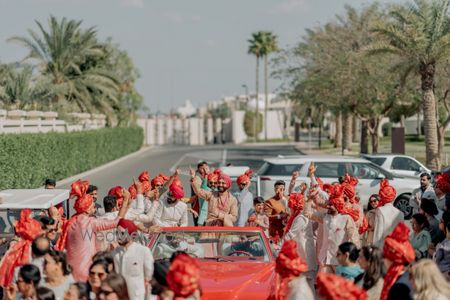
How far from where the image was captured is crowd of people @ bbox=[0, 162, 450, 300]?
25.1 feet

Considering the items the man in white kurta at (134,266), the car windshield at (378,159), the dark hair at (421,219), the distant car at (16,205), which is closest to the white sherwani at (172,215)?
the distant car at (16,205)

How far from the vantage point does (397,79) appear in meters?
55.8

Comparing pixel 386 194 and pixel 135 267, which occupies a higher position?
pixel 386 194

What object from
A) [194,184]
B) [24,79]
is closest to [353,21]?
[24,79]

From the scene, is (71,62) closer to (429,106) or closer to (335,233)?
(429,106)

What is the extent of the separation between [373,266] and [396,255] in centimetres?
25

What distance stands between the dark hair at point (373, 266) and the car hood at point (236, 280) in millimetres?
2094

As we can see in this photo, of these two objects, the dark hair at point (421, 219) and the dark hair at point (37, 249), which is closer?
the dark hair at point (37, 249)

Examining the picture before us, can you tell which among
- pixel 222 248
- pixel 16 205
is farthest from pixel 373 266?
pixel 16 205

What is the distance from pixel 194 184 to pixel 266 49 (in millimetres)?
115537

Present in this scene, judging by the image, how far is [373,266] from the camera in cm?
847

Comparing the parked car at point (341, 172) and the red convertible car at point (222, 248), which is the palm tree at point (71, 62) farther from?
the red convertible car at point (222, 248)

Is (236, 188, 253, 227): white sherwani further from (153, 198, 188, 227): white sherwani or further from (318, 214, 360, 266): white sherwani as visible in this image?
(318, 214, 360, 266): white sherwani

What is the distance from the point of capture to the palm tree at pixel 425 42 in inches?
1631
